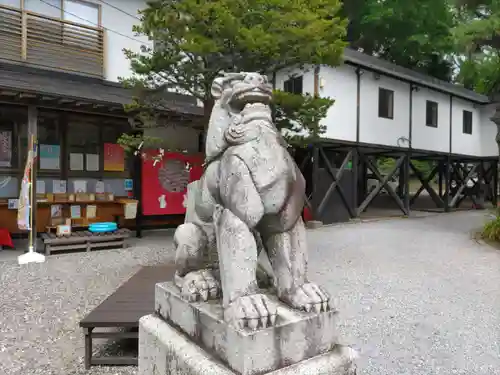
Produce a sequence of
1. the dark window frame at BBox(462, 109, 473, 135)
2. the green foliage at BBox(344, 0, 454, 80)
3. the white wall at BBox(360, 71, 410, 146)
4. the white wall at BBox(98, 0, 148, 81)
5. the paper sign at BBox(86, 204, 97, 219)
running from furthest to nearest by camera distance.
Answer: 1. the green foliage at BBox(344, 0, 454, 80)
2. the dark window frame at BBox(462, 109, 473, 135)
3. the white wall at BBox(360, 71, 410, 146)
4. the white wall at BBox(98, 0, 148, 81)
5. the paper sign at BBox(86, 204, 97, 219)

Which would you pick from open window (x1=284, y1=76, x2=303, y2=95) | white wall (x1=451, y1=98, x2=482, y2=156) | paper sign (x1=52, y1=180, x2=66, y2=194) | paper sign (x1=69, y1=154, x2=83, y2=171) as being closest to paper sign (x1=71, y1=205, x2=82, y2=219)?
paper sign (x1=52, y1=180, x2=66, y2=194)

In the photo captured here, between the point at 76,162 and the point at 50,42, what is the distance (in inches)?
108

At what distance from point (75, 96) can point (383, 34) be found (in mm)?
16014

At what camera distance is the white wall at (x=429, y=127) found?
14070 millimetres

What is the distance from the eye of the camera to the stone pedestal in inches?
60.7

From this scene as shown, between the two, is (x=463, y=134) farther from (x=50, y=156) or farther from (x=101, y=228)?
(x=50, y=156)

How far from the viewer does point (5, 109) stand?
7.94m

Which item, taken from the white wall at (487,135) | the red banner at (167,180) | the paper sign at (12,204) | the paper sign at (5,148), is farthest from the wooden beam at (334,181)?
the white wall at (487,135)

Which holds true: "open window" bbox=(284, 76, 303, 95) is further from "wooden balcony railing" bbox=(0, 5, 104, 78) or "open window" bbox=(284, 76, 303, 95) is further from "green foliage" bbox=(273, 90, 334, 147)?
"wooden balcony railing" bbox=(0, 5, 104, 78)

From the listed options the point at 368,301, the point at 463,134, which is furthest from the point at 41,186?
the point at 463,134

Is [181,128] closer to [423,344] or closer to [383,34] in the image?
[423,344]

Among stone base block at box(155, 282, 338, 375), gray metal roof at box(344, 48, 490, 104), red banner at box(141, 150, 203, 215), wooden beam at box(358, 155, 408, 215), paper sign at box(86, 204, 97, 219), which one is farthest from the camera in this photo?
wooden beam at box(358, 155, 408, 215)

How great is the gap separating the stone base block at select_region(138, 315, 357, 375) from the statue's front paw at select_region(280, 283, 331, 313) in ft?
0.70

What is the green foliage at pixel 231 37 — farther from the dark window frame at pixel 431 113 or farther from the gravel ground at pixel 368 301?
the dark window frame at pixel 431 113
